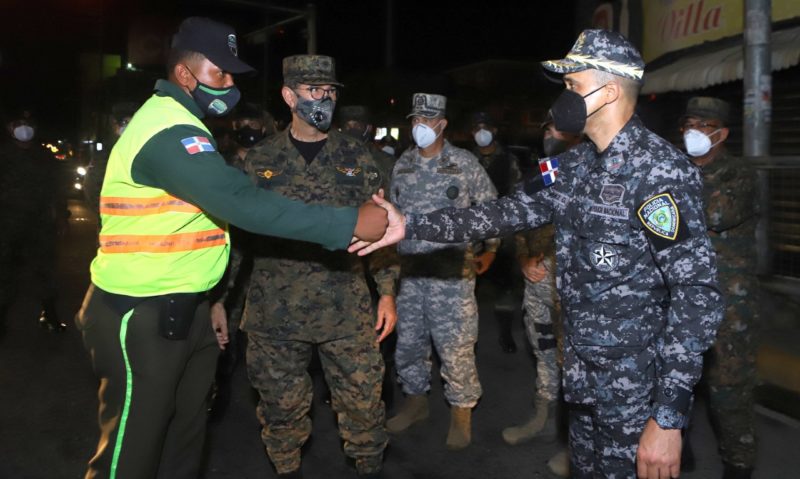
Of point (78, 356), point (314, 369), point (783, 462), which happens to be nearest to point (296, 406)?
point (314, 369)

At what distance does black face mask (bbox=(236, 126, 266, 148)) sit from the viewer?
646 centimetres

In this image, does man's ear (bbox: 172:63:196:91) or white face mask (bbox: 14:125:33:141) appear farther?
white face mask (bbox: 14:125:33:141)

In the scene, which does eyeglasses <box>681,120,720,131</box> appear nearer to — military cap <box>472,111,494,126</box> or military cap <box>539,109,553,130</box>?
military cap <box>539,109,553,130</box>

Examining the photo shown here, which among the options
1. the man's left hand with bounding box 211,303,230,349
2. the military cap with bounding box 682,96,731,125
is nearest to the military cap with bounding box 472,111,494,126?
the military cap with bounding box 682,96,731,125

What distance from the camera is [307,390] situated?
12.3 ft

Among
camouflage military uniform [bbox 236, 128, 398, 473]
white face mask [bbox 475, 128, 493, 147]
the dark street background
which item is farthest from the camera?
white face mask [bbox 475, 128, 493, 147]

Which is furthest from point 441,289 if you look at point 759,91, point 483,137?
point 759,91

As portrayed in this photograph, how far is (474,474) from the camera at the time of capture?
408 centimetres

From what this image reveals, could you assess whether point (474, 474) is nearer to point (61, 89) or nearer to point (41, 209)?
point (41, 209)

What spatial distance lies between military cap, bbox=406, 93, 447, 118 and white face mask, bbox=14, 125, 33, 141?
4.27 m

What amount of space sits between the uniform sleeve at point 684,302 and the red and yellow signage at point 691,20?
6.74 m

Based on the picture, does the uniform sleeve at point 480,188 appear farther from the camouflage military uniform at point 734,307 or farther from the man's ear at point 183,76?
the man's ear at point 183,76

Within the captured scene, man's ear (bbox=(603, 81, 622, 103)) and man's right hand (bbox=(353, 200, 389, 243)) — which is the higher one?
man's ear (bbox=(603, 81, 622, 103))

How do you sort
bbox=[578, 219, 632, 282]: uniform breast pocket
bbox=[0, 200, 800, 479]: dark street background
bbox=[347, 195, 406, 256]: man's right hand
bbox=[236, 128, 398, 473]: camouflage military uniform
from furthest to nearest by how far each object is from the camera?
bbox=[0, 200, 800, 479]: dark street background, bbox=[236, 128, 398, 473]: camouflage military uniform, bbox=[347, 195, 406, 256]: man's right hand, bbox=[578, 219, 632, 282]: uniform breast pocket
